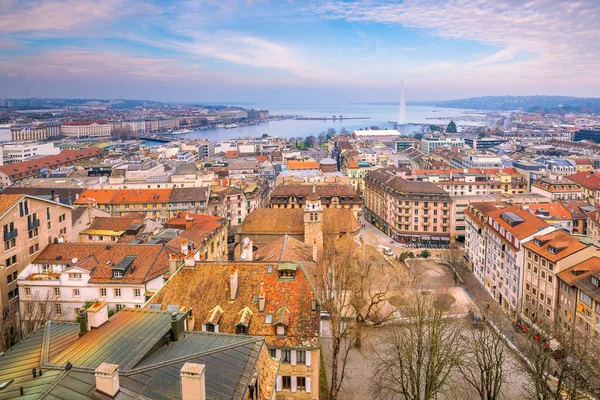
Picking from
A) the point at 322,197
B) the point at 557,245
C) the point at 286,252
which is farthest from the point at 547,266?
the point at 322,197

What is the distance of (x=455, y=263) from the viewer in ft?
167

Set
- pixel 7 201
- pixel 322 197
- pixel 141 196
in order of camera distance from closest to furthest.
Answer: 1. pixel 7 201
2. pixel 141 196
3. pixel 322 197

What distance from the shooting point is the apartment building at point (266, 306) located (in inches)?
871

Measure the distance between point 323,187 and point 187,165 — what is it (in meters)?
39.9

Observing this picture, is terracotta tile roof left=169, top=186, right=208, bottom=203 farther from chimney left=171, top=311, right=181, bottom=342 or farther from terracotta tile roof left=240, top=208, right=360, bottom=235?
chimney left=171, top=311, right=181, bottom=342

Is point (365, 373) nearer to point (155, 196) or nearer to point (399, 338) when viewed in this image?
point (399, 338)

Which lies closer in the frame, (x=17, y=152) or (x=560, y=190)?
(x=560, y=190)

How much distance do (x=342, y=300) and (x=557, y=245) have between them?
58.3 feet

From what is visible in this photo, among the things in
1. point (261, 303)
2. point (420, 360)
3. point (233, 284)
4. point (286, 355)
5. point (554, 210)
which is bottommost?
point (420, 360)

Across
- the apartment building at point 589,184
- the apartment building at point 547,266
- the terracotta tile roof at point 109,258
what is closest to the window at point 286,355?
the terracotta tile roof at point 109,258

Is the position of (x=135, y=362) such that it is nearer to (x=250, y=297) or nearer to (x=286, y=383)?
(x=250, y=297)

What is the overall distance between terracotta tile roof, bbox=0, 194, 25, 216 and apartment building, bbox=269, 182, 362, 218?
38994 millimetres

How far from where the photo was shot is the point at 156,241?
121 feet

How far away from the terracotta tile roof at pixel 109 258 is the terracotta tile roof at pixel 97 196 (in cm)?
3010
